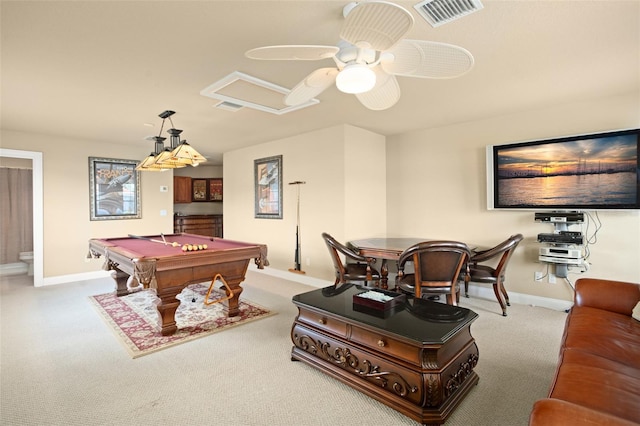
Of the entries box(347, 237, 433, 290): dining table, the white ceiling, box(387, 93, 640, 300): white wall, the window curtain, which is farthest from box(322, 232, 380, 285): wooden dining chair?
the window curtain

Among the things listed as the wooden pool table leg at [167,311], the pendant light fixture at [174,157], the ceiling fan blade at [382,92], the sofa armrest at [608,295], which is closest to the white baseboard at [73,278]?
the pendant light fixture at [174,157]

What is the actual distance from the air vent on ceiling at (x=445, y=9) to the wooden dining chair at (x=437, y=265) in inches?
76.4

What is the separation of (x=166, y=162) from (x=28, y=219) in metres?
5.09

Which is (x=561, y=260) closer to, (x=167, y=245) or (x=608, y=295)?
(x=608, y=295)

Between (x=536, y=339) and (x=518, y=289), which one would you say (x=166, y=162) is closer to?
(x=536, y=339)

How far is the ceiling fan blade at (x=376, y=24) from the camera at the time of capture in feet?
4.05

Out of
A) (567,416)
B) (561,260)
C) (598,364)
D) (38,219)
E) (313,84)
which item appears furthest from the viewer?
(38,219)

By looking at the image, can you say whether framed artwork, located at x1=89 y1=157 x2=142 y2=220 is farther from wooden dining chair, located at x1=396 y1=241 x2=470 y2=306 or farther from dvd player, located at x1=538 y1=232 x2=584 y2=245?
dvd player, located at x1=538 y1=232 x2=584 y2=245

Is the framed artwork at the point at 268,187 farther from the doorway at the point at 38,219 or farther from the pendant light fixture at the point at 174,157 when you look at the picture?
the doorway at the point at 38,219

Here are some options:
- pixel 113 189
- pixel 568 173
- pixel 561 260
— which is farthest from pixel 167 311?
pixel 568 173

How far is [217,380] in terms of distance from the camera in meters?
2.28

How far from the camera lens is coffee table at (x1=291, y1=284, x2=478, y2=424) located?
179 cm

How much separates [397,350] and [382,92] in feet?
5.47

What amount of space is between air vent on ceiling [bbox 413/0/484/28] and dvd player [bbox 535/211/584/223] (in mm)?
2807
